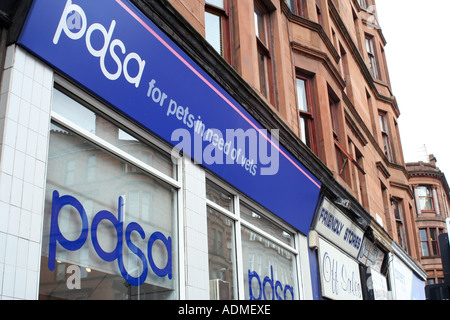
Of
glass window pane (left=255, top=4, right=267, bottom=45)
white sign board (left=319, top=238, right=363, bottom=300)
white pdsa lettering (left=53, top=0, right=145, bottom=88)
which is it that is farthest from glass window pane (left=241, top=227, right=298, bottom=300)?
glass window pane (left=255, top=4, right=267, bottom=45)

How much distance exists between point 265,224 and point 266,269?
0.82 meters

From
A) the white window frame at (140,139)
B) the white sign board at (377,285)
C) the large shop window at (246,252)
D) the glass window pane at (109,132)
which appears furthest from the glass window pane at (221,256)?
the white sign board at (377,285)

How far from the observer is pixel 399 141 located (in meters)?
26.1

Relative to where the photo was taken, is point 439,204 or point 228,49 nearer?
point 228,49

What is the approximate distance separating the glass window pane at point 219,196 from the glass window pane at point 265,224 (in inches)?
16.5

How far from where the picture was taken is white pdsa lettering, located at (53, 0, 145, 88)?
532cm

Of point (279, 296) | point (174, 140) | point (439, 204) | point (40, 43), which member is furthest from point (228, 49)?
point (439, 204)

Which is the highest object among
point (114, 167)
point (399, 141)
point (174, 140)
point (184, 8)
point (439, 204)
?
point (439, 204)

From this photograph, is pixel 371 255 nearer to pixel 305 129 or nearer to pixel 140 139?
pixel 305 129

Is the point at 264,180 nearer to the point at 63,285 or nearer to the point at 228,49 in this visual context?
the point at 228,49

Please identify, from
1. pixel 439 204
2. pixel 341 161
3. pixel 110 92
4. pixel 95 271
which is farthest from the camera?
pixel 439 204

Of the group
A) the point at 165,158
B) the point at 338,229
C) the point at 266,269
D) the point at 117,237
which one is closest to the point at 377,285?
the point at 338,229
